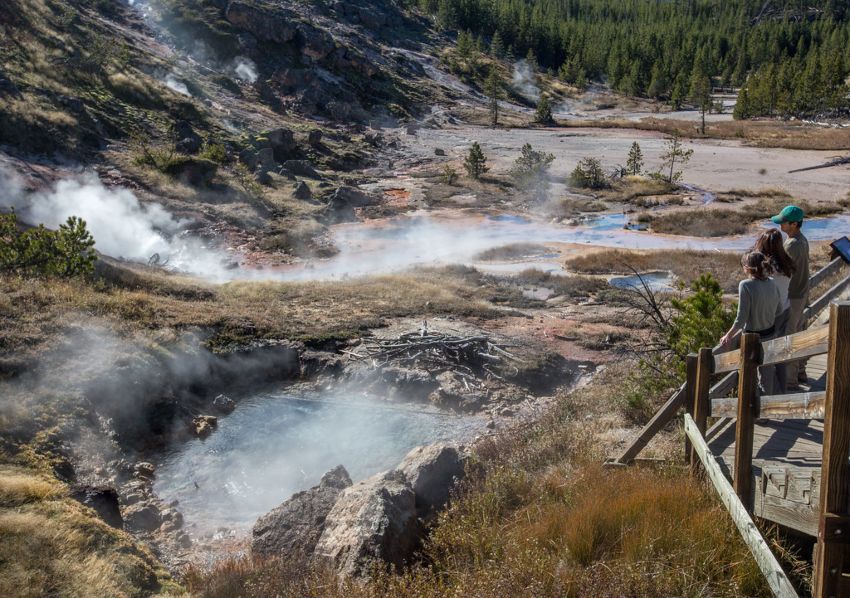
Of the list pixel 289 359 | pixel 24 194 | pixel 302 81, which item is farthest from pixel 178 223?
pixel 302 81

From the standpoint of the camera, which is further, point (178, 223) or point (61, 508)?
point (178, 223)

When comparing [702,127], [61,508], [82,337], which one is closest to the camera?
[61,508]

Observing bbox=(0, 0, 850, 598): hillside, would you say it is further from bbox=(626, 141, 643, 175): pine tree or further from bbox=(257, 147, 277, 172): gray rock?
bbox=(257, 147, 277, 172): gray rock

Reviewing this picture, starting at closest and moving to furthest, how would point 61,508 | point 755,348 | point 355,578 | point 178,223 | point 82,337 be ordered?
point 755,348 < point 355,578 < point 61,508 < point 82,337 < point 178,223

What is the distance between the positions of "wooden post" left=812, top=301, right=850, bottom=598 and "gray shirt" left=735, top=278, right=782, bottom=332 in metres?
2.54

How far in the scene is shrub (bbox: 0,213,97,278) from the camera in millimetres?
14305

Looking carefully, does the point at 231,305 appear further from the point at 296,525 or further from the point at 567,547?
the point at 567,547

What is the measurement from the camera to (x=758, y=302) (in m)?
5.49

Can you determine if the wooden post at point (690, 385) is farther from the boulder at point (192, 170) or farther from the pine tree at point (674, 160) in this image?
the pine tree at point (674, 160)

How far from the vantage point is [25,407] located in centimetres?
966

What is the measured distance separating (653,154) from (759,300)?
52.8 m

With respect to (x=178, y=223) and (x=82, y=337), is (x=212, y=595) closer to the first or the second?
(x=82, y=337)

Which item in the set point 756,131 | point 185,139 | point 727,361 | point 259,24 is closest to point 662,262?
point 727,361

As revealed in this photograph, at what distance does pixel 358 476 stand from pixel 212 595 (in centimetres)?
447
